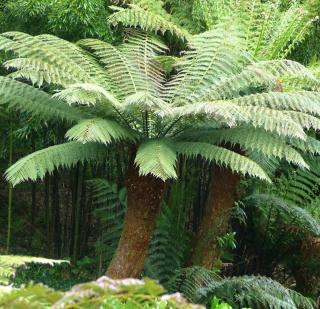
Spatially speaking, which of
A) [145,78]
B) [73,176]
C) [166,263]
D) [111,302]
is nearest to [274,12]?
[145,78]

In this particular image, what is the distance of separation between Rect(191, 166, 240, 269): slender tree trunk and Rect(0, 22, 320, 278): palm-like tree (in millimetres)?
657

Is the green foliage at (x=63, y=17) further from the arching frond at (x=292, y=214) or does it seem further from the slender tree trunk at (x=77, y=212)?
the arching frond at (x=292, y=214)

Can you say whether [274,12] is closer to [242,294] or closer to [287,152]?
[287,152]

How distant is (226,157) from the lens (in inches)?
123

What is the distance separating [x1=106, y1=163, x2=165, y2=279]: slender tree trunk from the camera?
345cm

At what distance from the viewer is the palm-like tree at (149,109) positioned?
120 inches

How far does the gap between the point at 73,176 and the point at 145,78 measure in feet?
7.04

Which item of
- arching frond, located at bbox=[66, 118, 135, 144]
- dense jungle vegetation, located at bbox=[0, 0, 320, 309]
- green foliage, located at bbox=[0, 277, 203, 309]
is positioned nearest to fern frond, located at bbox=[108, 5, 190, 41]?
dense jungle vegetation, located at bbox=[0, 0, 320, 309]

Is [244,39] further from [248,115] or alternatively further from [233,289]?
[233,289]

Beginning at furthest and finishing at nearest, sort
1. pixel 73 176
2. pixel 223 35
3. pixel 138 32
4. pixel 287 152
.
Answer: pixel 73 176, pixel 138 32, pixel 223 35, pixel 287 152

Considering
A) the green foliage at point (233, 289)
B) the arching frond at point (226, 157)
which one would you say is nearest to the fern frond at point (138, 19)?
the arching frond at point (226, 157)

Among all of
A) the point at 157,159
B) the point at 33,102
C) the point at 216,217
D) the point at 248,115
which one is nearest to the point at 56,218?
the point at 216,217

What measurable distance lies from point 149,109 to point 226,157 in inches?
18.9

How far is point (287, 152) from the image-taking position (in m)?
3.15
